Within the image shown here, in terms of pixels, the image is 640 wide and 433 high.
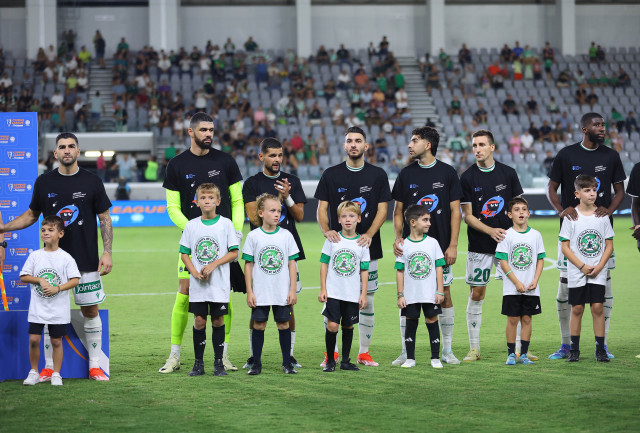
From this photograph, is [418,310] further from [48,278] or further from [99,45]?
[99,45]

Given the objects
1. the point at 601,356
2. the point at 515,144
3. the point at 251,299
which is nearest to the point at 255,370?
the point at 251,299

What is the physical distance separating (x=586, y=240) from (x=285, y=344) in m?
2.94

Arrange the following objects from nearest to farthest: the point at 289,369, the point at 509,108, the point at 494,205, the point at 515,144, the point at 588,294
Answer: the point at 289,369 → the point at 588,294 → the point at 494,205 → the point at 515,144 → the point at 509,108

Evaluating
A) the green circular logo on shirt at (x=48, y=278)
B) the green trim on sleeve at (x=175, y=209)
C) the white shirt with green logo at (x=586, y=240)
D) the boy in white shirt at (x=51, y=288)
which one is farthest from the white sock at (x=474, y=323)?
the green circular logo on shirt at (x=48, y=278)

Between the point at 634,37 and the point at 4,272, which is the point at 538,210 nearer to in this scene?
the point at 634,37

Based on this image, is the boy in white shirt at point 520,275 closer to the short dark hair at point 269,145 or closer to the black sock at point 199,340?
the short dark hair at point 269,145

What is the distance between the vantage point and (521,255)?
25.9 ft

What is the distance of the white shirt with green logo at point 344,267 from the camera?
7637mm

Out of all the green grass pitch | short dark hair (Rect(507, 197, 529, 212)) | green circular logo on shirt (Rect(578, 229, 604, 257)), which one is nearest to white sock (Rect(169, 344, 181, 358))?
the green grass pitch

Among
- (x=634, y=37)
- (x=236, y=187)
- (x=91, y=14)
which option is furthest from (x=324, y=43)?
(x=236, y=187)

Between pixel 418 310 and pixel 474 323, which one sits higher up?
pixel 418 310

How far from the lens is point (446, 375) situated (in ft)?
24.1

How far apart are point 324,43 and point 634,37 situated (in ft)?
47.1

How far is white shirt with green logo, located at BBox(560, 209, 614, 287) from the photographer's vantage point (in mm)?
7992
